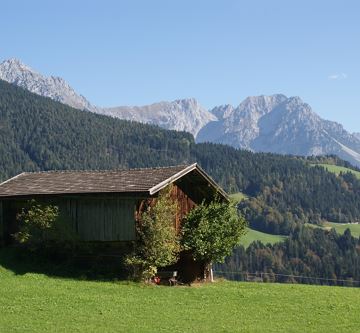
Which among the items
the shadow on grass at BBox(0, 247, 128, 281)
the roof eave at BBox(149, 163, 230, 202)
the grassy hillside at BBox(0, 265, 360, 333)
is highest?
the roof eave at BBox(149, 163, 230, 202)

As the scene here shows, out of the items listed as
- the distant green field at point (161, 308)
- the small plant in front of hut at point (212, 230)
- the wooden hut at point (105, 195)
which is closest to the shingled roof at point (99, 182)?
the wooden hut at point (105, 195)

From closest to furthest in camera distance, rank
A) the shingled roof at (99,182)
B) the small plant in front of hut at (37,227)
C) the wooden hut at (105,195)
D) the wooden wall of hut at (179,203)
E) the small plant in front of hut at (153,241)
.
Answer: the small plant in front of hut at (153,241) < the wooden hut at (105,195) < the shingled roof at (99,182) < the wooden wall of hut at (179,203) < the small plant in front of hut at (37,227)

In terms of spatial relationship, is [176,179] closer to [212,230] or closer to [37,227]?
[212,230]

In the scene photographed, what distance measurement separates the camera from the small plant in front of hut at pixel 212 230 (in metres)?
34.1

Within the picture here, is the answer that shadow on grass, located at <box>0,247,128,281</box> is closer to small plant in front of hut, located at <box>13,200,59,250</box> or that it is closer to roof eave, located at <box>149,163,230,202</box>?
small plant in front of hut, located at <box>13,200,59,250</box>

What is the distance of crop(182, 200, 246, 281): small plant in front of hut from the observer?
112 ft

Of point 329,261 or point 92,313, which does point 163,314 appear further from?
point 329,261

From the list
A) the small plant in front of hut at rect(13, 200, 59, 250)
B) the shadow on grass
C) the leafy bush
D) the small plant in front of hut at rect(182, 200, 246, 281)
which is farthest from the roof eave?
the small plant in front of hut at rect(13, 200, 59, 250)

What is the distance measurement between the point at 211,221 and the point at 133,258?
20.9 ft

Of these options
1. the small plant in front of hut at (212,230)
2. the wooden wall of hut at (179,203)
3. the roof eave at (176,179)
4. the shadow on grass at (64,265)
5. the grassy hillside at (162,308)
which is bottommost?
the grassy hillside at (162,308)

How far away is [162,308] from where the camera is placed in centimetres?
2405

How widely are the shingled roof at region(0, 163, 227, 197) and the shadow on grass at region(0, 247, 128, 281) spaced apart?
3640 millimetres

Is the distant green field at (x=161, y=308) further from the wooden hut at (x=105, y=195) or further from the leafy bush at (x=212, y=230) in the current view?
the wooden hut at (x=105, y=195)

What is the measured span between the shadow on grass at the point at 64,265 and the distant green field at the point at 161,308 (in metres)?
1.26
